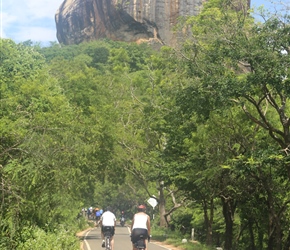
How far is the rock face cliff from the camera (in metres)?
97.4

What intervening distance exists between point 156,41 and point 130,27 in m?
5.37

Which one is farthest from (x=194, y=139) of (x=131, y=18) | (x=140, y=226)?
(x=131, y=18)

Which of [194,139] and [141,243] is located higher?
[194,139]

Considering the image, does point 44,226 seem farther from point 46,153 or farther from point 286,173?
Result: point 286,173

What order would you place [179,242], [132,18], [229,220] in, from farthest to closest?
[132,18] → [179,242] → [229,220]

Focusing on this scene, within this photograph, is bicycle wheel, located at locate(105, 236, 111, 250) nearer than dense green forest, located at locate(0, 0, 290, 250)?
No

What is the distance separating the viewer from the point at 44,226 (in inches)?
704

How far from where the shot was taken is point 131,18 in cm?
10094

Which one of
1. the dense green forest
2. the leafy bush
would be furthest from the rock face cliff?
the leafy bush

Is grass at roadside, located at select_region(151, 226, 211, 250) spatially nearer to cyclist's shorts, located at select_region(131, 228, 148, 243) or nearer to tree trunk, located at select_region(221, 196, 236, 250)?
tree trunk, located at select_region(221, 196, 236, 250)

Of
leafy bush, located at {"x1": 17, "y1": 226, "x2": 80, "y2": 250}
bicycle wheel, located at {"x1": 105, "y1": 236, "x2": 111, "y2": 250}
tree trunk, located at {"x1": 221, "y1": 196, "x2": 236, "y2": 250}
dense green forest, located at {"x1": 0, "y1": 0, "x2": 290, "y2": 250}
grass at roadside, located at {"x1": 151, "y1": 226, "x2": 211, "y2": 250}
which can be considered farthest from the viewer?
grass at roadside, located at {"x1": 151, "y1": 226, "x2": 211, "y2": 250}

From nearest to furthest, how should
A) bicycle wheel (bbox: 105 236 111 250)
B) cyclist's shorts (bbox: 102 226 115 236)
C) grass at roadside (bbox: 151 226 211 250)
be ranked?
1. bicycle wheel (bbox: 105 236 111 250)
2. cyclist's shorts (bbox: 102 226 115 236)
3. grass at roadside (bbox: 151 226 211 250)

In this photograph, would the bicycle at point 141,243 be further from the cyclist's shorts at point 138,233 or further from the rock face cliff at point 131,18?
the rock face cliff at point 131,18

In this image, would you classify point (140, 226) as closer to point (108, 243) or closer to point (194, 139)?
point (108, 243)
